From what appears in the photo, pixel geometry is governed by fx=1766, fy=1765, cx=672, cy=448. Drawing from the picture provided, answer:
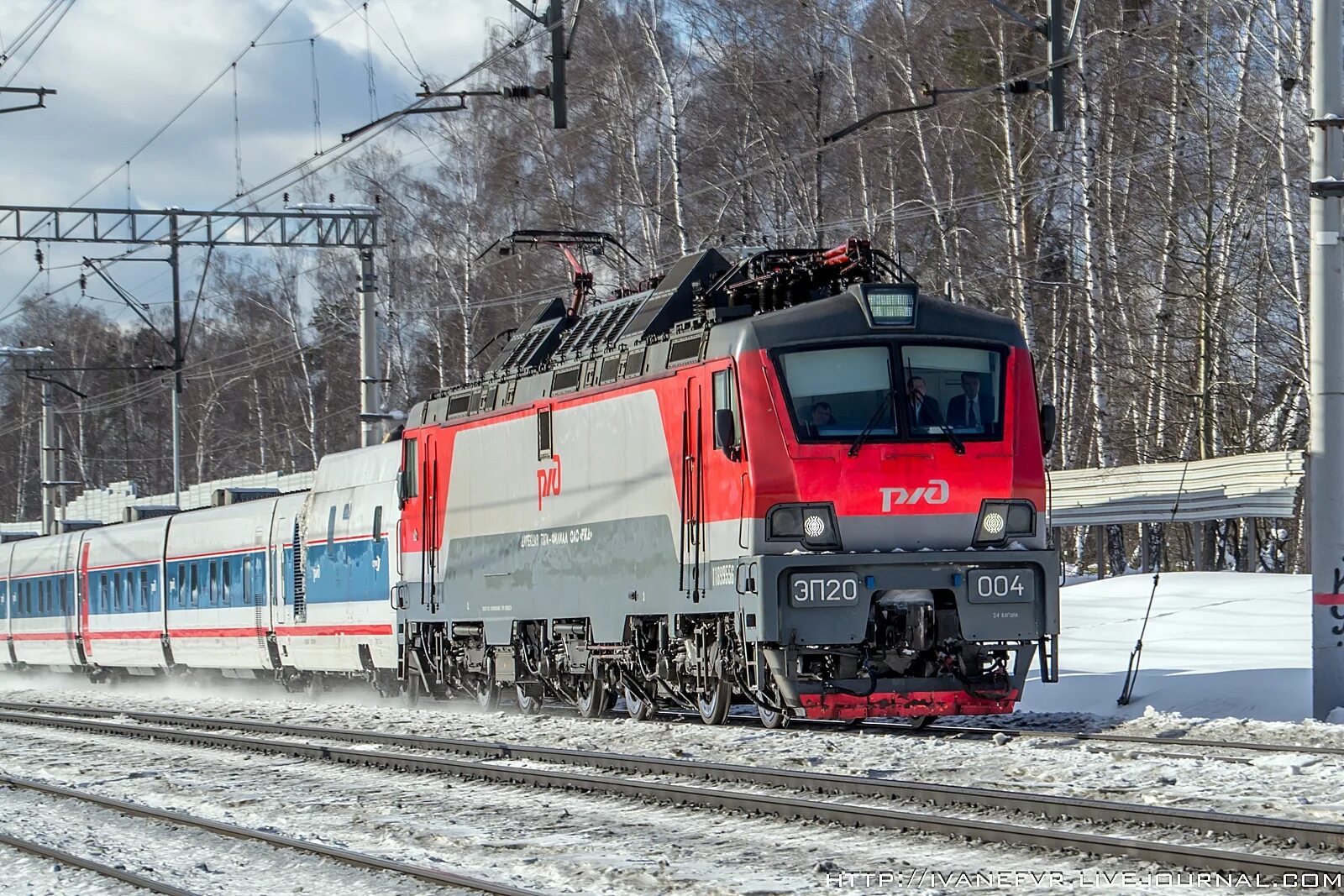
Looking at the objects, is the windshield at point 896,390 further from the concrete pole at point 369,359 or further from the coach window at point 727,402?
the concrete pole at point 369,359


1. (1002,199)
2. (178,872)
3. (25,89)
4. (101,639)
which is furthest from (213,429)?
(178,872)

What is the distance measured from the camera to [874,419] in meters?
13.9

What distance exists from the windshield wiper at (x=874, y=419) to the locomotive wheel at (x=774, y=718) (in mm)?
2391

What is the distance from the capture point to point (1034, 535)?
1434cm

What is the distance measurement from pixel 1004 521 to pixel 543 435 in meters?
5.29

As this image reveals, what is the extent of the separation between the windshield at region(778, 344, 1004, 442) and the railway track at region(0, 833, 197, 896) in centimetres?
619

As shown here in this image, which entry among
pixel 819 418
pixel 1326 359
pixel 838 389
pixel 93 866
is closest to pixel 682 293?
pixel 838 389

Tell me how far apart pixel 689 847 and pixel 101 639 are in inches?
1054

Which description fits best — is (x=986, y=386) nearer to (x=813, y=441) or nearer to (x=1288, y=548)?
(x=813, y=441)

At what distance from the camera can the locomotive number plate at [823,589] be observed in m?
13.4

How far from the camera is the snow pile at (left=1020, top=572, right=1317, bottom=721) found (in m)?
16.2

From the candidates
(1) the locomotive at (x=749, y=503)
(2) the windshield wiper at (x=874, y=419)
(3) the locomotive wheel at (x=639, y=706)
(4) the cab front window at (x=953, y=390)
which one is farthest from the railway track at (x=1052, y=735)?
(4) the cab front window at (x=953, y=390)

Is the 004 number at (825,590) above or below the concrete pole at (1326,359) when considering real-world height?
below

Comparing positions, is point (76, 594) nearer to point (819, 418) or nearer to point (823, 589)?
point (819, 418)
